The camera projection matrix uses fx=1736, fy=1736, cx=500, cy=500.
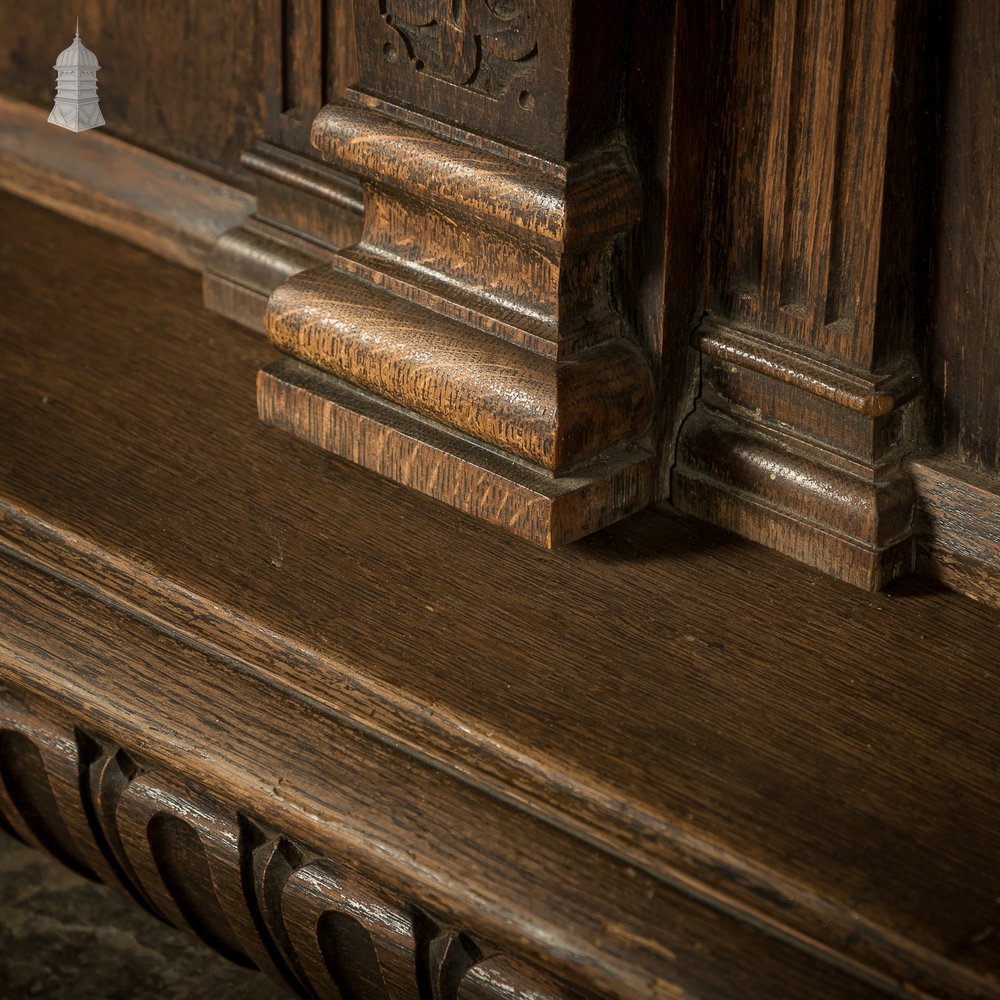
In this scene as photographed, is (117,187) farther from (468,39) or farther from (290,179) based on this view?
(468,39)

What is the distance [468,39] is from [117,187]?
546 mm

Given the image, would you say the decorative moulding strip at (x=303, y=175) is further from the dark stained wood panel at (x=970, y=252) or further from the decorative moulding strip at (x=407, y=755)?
the dark stained wood panel at (x=970, y=252)

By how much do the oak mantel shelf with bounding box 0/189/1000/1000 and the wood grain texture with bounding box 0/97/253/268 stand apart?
0.23 meters

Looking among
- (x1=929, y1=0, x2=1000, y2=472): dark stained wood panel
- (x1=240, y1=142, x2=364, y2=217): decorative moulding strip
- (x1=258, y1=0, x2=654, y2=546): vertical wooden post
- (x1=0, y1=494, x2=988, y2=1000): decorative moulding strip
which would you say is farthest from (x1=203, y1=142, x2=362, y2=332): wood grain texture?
(x1=929, y1=0, x2=1000, y2=472): dark stained wood panel

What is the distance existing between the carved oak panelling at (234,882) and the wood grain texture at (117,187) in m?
0.46

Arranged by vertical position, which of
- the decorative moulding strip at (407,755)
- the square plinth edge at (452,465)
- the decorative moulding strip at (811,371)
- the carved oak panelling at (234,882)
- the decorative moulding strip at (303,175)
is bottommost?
the carved oak panelling at (234,882)

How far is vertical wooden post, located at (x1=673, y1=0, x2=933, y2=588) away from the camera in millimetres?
943

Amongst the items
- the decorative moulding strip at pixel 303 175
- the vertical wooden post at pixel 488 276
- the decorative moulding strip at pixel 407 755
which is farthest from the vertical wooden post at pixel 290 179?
the decorative moulding strip at pixel 407 755

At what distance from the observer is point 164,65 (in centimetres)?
140

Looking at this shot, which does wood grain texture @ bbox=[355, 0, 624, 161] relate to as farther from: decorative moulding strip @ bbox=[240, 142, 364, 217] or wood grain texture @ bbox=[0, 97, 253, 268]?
wood grain texture @ bbox=[0, 97, 253, 268]

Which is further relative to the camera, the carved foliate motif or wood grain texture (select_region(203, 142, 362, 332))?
wood grain texture (select_region(203, 142, 362, 332))

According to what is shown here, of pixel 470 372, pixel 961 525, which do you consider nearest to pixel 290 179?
pixel 470 372

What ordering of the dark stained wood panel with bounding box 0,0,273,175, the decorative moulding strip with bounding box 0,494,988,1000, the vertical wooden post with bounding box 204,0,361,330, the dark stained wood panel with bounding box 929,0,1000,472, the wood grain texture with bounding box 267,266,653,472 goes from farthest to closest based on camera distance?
the dark stained wood panel with bounding box 0,0,273,175, the vertical wooden post with bounding box 204,0,361,330, the wood grain texture with bounding box 267,266,653,472, the dark stained wood panel with bounding box 929,0,1000,472, the decorative moulding strip with bounding box 0,494,988,1000

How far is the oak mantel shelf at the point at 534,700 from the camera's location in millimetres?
852
